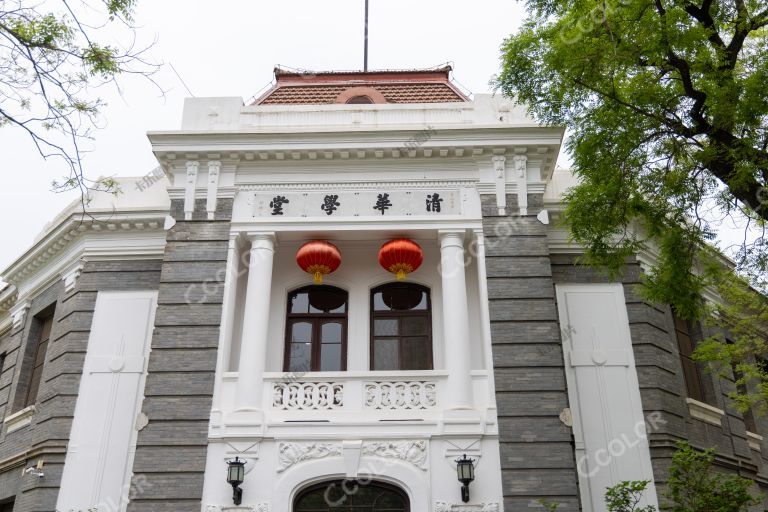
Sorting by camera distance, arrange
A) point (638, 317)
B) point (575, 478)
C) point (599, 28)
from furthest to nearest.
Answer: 1. point (638, 317)
2. point (575, 478)
3. point (599, 28)

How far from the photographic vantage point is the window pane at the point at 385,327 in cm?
1373

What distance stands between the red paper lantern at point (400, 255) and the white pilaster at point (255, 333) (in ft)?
6.98

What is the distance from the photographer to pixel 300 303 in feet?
46.3

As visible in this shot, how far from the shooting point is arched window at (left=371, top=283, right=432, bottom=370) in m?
13.4

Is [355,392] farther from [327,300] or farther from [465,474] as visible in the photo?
[327,300]

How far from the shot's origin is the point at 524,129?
1323cm

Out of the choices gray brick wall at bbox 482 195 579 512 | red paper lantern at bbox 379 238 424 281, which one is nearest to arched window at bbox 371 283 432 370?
red paper lantern at bbox 379 238 424 281

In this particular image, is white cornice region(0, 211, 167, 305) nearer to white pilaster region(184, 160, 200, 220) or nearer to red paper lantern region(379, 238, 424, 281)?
white pilaster region(184, 160, 200, 220)

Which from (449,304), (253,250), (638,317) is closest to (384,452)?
(449,304)

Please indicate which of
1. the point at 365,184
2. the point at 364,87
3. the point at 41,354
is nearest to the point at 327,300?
the point at 365,184

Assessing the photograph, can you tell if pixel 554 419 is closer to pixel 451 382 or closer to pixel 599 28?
pixel 451 382

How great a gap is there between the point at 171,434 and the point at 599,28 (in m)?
9.11

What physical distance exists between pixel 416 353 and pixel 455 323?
5.14 ft

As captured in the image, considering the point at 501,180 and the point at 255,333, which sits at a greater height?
the point at 501,180
